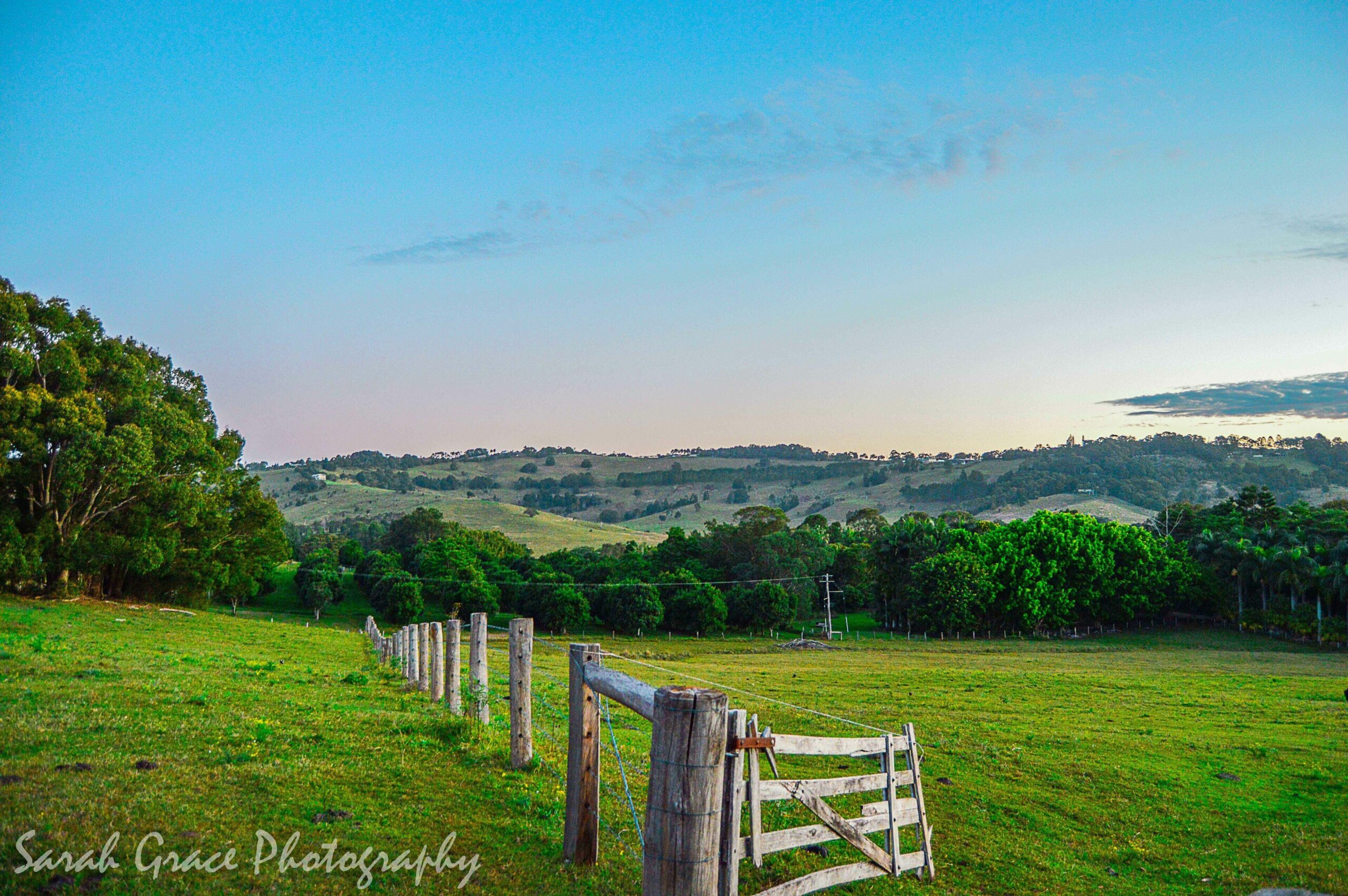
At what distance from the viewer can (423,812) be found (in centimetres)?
899

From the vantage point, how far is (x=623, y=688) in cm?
735

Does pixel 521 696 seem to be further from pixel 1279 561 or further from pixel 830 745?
pixel 1279 561

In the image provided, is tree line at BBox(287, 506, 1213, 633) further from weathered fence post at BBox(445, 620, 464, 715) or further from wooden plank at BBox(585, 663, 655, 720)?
wooden plank at BBox(585, 663, 655, 720)

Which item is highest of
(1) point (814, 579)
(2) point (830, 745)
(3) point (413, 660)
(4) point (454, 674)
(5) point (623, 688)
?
(5) point (623, 688)

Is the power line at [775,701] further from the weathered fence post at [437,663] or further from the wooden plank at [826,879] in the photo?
the weathered fence post at [437,663]

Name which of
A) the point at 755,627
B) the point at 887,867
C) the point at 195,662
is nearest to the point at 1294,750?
the point at 887,867

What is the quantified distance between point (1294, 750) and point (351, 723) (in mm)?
23605

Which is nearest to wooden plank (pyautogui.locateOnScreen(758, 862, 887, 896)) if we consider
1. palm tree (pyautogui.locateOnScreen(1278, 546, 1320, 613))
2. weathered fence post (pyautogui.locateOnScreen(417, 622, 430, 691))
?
weathered fence post (pyautogui.locateOnScreen(417, 622, 430, 691))

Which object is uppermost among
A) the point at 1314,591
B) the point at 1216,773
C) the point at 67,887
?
the point at 67,887

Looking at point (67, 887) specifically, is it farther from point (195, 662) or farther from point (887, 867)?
point (195, 662)

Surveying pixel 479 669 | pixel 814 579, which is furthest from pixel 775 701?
pixel 814 579

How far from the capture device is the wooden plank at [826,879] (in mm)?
8120

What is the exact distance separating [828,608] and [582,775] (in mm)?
74850

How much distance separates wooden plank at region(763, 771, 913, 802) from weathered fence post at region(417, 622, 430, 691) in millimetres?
11780
